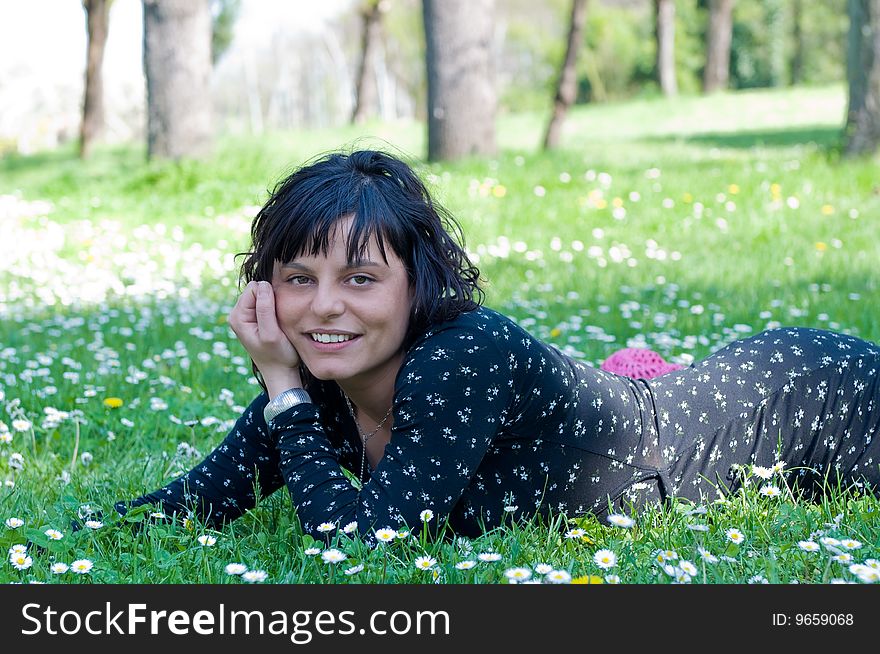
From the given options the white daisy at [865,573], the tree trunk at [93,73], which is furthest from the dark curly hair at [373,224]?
the tree trunk at [93,73]

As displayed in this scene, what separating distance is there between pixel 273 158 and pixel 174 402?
8.40 m

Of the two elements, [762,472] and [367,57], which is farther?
[367,57]

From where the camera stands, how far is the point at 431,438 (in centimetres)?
237

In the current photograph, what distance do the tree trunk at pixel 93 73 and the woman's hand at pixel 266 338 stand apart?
1561 cm

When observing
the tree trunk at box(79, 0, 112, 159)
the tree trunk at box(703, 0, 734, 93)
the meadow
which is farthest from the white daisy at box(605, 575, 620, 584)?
the tree trunk at box(703, 0, 734, 93)

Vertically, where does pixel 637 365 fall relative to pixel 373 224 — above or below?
below

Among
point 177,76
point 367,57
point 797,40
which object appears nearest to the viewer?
point 177,76

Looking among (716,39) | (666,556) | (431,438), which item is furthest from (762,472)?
(716,39)

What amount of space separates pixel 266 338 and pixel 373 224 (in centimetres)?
40

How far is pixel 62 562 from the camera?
95.7 inches

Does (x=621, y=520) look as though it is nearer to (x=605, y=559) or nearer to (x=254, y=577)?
(x=605, y=559)

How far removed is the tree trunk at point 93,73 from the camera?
1752 centimetres

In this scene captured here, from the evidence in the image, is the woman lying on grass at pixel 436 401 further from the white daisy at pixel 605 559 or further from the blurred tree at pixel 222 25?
the blurred tree at pixel 222 25

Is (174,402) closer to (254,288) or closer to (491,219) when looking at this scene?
(254,288)
